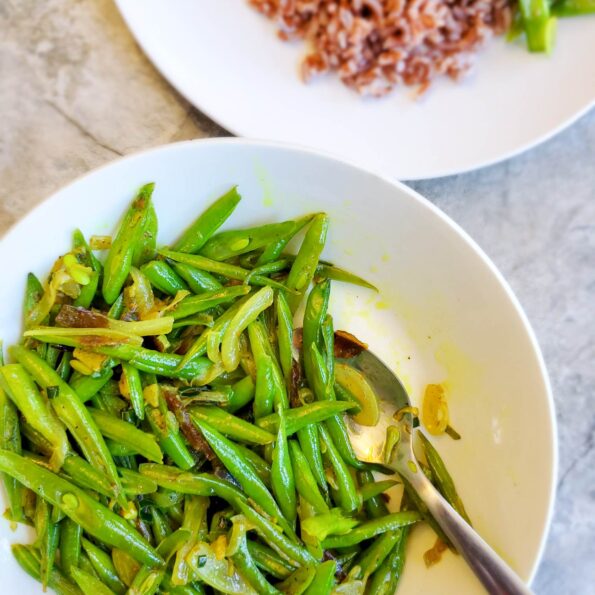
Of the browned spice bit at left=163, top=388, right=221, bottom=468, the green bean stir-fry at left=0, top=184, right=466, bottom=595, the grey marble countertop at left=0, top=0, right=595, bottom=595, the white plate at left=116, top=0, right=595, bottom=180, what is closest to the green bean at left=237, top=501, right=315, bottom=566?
the green bean stir-fry at left=0, top=184, right=466, bottom=595

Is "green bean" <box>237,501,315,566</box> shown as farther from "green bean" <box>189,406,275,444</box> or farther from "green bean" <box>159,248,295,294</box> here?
"green bean" <box>159,248,295,294</box>

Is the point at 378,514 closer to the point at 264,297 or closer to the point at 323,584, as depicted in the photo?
the point at 323,584

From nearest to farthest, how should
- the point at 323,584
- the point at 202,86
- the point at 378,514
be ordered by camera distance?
1. the point at 323,584
2. the point at 378,514
3. the point at 202,86

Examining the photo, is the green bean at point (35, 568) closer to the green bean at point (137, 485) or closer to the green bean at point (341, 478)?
the green bean at point (137, 485)

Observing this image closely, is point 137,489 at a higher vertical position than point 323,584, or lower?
higher

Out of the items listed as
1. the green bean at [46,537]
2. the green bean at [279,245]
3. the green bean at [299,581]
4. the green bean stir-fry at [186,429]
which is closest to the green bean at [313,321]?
the green bean stir-fry at [186,429]

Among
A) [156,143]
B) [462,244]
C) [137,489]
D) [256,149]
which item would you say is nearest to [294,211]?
[256,149]

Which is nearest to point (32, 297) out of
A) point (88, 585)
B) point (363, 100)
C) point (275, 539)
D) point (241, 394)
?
point (241, 394)
